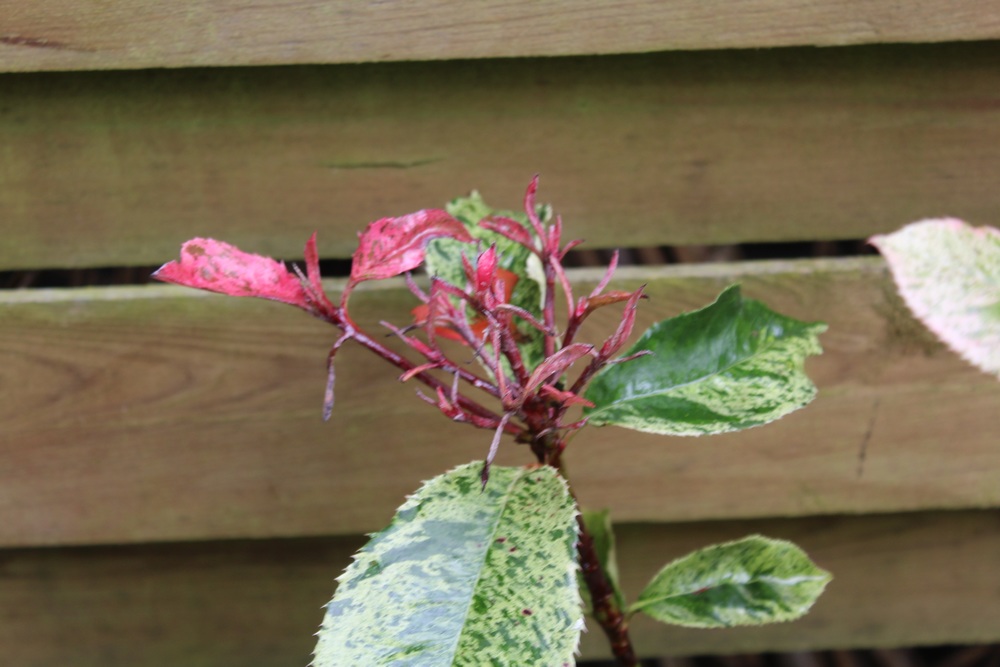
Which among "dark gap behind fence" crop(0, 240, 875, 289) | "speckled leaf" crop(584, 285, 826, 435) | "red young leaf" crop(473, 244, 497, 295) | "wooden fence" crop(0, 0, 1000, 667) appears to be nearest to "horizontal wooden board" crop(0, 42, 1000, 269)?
"wooden fence" crop(0, 0, 1000, 667)

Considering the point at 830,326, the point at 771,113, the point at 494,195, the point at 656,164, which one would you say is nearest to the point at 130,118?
the point at 494,195

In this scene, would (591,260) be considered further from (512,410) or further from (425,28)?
(512,410)

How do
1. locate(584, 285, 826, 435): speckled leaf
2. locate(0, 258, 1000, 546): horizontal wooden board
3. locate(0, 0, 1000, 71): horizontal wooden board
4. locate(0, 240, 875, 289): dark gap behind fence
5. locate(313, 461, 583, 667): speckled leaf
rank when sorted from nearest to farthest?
locate(313, 461, 583, 667): speckled leaf < locate(584, 285, 826, 435): speckled leaf < locate(0, 0, 1000, 71): horizontal wooden board < locate(0, 258, 1000, 546): horizontal wooden board < locate(0, 240, 875, 289): dark gap behind fence

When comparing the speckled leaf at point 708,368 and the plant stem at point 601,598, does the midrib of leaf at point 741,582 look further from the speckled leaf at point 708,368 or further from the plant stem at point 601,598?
the speckled leaf at point 708,368

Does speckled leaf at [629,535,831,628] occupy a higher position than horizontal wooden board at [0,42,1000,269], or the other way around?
horizontal wooden board at [0,42,1000,269]

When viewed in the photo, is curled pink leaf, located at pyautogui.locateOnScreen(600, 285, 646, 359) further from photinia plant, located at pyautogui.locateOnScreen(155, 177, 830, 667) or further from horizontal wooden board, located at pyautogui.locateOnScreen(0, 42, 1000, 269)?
horizontal wooden board, located at pyautogui.locateOnScreen(0, 42, 1000, 269)

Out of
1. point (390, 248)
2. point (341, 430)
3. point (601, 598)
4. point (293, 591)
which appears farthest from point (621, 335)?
point (293, 591)
